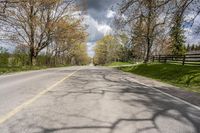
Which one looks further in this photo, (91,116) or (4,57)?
(4,57)

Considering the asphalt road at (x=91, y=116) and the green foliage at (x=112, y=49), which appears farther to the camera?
the green foliage at (x=112, y=49)

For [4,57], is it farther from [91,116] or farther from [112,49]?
[112,49]

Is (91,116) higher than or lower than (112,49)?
lower

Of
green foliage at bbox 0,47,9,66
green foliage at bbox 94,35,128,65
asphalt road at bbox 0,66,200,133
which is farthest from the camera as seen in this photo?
green foliage at bbox 94,35,128,65

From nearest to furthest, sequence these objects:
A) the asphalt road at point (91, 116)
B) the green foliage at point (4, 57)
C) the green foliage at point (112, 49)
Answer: the asphalt road at point (91, 116), the green foliage at point (4, 57), the green foliage at point (112, 49)

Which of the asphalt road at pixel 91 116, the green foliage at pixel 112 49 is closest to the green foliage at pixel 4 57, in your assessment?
the asphalt road at pixel 91 116

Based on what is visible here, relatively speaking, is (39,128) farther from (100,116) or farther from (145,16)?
(145,16)

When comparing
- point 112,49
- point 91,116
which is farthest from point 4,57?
point 112,49

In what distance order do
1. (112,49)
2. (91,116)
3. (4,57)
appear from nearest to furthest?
(91,116) → (4,57) → (112,49)

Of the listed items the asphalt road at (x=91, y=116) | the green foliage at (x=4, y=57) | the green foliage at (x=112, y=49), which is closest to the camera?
the asphalt road at (x=91, y=116)

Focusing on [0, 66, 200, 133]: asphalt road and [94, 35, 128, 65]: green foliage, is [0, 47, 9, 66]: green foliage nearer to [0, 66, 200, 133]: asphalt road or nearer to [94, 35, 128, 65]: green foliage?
[0, 66, 200, 133]: asphalt road

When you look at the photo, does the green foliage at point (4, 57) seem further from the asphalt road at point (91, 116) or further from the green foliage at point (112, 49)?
the green foliage at point (112, 49)

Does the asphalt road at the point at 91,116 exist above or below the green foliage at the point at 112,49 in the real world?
below

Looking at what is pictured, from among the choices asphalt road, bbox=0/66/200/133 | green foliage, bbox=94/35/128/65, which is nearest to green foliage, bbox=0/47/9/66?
asphalt road, bbox=0/66/200/133
